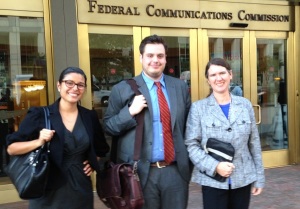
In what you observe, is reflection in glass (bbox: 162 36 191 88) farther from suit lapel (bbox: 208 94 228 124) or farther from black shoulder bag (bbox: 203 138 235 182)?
black shoulder bag (bbox: 203 138 235 182)

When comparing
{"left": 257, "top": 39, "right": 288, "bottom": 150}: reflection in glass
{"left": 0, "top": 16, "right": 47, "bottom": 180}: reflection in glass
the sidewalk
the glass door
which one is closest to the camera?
the sidewalk

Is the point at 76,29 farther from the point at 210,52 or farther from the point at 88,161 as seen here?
the point at 88,161

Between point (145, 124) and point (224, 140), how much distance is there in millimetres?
589

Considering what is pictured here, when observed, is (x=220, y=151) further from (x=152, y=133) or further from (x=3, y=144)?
(x=3, y=144)

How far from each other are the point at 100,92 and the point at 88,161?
311cm

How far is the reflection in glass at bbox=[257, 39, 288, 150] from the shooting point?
702 cm

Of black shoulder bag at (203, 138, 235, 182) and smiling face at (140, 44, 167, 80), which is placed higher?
smiling face at (140, 44, 167, 80)

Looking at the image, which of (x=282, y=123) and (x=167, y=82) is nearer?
(x=167, y=82)

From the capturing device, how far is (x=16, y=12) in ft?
17.3

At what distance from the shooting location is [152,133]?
279 centimetres

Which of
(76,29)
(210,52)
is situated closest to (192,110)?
(76,29)

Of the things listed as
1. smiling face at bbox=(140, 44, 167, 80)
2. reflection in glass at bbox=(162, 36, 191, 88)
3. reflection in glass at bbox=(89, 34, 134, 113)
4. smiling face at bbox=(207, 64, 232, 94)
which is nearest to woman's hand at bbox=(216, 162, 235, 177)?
smiling face at bbox=(207, 64, 232, 94)

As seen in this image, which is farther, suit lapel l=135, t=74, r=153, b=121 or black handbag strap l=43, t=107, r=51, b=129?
suit lapel l=135, t=74, r=153, b=121

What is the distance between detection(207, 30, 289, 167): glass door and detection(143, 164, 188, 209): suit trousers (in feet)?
13.3
